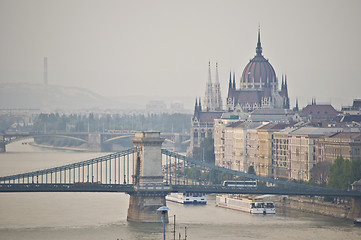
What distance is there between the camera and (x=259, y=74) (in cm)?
16500

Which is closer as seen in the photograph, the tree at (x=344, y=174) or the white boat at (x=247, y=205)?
the white boat at (x=247, y=205)

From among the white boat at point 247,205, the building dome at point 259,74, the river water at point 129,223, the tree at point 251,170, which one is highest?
the building dome at point 259,74

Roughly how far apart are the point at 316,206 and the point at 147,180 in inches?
409

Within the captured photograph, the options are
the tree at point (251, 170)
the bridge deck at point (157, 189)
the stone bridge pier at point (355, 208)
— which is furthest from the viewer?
the tree at point (251, 170)

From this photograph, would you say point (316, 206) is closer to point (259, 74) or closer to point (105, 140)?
point (259, 74)

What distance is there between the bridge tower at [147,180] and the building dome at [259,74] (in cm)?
9325

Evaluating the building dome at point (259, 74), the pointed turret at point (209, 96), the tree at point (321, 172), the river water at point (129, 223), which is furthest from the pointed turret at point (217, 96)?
the river water at point (129, 223)

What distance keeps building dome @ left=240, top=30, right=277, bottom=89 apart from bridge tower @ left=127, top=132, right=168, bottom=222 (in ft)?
306

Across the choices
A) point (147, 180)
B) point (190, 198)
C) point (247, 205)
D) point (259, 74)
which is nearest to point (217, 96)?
point (259, 74)

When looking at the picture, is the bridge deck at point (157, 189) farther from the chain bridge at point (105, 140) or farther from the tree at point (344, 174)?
the chain bridge at point (105, 140)

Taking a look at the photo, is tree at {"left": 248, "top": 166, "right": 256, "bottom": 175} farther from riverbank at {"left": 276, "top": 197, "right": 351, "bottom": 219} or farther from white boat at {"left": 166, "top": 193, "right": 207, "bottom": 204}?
riverbank at {"left": 276, "top": 197, "right": 351, "bottom": 219}

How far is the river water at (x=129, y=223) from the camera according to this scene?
216 feet

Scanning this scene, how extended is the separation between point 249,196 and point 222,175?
12503mm

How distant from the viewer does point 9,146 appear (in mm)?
165750
